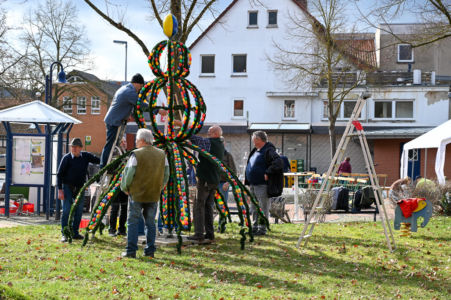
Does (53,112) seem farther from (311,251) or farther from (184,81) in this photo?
(311,251)

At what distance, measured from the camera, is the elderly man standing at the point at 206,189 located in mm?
9617

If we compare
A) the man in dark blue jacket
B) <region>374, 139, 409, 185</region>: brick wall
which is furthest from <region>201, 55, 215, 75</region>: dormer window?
the man in dark blue jacket

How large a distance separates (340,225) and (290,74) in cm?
2540

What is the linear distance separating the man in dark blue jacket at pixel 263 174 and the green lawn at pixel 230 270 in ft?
2.42

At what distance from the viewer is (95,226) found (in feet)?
29.7

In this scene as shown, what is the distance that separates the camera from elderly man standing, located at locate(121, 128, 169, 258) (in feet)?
26.6

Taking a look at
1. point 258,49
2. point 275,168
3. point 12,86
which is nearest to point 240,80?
point 258,49

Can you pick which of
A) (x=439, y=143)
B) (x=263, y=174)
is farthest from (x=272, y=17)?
(x=263, y=174)

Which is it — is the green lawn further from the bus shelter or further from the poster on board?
the poster on board

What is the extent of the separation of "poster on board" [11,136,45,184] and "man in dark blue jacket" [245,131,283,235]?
5979 mm

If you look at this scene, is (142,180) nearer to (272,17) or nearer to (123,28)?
(123,28)

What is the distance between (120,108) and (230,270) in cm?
363

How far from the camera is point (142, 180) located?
8.19 metres

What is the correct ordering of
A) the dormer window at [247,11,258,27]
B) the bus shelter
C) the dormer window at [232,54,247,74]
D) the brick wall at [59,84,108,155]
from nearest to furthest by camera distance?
the bus shelter, the dormer window at [232,54,247,74], the dormer window at [247,11,258,27], the brick wall at [59,84,108,155]
